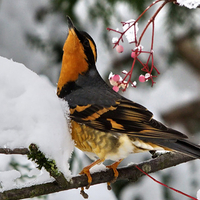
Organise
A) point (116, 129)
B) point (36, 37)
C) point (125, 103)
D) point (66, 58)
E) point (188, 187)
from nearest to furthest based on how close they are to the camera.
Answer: point (116, 129), point (125, 103), point (66, 58), point (188, 187), point (36, 37)

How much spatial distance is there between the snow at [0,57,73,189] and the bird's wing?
38 centimetres

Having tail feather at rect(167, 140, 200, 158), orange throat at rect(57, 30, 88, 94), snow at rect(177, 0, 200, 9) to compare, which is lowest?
tail feather at rect(167, 140, 200, 158)

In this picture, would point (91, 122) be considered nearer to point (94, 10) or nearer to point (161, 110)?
point (94, 10)

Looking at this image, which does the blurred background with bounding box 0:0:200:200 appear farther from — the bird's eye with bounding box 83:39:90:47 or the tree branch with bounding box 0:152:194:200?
the bird's eye with bounding box 83:39:90:47

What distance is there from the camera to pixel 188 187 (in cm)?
267

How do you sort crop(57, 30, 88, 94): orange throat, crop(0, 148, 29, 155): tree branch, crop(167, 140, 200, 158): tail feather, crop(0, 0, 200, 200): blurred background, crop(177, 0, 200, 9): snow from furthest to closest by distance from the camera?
1. crop(0, 0, 200, 200): blurred background
2. crop(57, 30, 88, 94): orange throat
3. crop(167, 140, 200, 158): tail feather
4. crop(177, 0, 200, 9): snow
5. crop(0, 148, 29, 155): tree branch

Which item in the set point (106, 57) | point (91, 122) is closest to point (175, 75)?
point (106, 57)

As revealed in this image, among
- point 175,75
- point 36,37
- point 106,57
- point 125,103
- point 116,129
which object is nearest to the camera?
point 116,129

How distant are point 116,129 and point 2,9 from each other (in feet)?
5.83

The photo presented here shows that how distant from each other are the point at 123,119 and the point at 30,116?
0.67 metres

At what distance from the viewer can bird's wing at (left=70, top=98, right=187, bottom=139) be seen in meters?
1.69

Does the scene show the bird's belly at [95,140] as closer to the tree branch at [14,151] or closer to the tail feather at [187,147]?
the tail feather at [187,147]

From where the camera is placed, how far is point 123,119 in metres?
1.77

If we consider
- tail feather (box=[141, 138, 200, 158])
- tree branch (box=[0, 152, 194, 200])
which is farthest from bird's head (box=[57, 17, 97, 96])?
tail feather (box=[141, 138, 200, 158])
